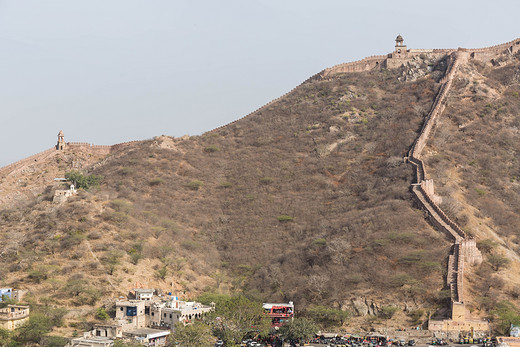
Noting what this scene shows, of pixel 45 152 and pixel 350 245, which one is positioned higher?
pixel 45 152

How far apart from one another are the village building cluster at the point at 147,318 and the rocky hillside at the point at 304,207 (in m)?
3.30

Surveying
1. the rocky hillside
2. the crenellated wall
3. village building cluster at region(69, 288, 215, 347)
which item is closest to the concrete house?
the rocky hillside

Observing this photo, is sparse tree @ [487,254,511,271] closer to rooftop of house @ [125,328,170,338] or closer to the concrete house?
rooftop of house @ [125,328,170,338]

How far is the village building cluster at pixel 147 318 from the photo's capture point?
49344mm

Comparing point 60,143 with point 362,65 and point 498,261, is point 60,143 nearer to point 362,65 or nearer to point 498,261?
point 362,65

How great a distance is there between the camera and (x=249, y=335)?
51.1 m

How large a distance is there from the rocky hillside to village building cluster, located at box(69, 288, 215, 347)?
3.30 metres

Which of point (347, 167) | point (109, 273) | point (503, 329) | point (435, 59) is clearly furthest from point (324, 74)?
point (503, 329)

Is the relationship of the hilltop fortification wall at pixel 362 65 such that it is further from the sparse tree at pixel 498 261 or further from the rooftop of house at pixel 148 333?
the rooftop of house at pixel 148 333

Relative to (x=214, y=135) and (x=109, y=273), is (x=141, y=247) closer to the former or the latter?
(x=109, y=273)

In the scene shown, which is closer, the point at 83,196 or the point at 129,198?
the point at 83,196

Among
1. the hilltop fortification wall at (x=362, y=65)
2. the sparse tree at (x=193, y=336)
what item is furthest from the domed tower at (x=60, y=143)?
the sparse tree at (x=193, y=336)

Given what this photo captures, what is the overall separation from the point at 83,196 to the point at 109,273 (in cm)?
1260

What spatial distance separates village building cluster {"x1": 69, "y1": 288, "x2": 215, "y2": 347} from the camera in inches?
1943
